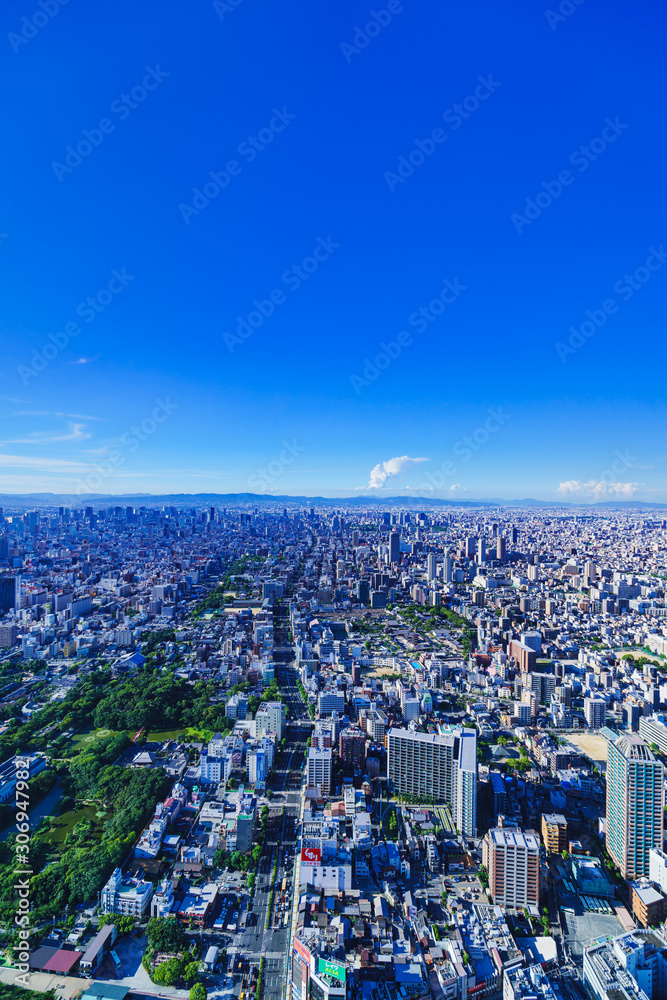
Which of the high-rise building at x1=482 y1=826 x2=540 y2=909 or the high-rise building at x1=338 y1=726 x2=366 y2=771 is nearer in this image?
the high-rise building at x1=482 y1=826 x2=540 y2=909

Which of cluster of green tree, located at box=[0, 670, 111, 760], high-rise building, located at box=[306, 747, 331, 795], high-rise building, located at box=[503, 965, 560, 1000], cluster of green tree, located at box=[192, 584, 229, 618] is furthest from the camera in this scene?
cluster of green tree, located at box=[192, 584, 229, 618]

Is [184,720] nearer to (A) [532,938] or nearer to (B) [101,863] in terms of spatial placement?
(B) [101,863]

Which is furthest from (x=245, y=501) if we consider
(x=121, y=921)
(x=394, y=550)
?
(x=121, y=921)

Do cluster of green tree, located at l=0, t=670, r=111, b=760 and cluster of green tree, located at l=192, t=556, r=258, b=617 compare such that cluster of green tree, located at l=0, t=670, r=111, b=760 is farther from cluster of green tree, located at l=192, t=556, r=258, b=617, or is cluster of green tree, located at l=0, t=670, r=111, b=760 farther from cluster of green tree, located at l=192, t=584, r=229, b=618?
cluster of green tree, located at l=192, t=556, r=258, b=617

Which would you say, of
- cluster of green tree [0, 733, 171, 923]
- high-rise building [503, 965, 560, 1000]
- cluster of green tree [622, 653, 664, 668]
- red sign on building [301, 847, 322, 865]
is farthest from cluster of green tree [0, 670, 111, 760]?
cluster of green tree [622, 653, 664, 668]

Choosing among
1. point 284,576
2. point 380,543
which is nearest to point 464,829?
point 284,576

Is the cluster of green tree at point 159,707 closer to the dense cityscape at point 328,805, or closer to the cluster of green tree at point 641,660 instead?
the dense cityscape at point 328,805

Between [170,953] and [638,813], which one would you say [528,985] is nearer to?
[638,813]
